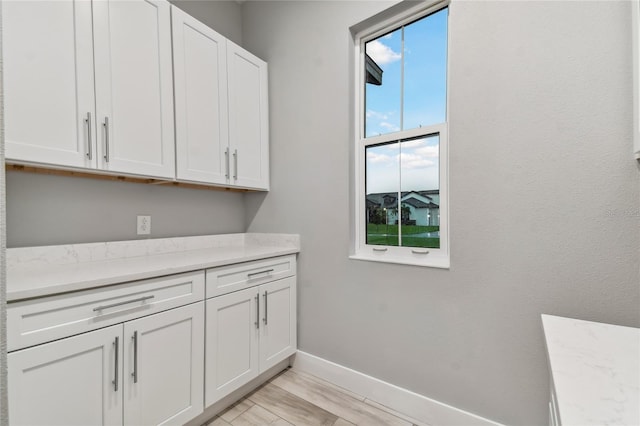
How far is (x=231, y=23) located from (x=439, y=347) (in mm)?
3008

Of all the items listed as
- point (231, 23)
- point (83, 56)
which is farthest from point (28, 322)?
point (231, 23)

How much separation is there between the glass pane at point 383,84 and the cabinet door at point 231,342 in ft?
4.62

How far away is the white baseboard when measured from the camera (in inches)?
59.5

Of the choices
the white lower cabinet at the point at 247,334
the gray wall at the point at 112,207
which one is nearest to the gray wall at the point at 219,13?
the gray wall at the point at 112,207

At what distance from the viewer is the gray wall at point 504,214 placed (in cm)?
116

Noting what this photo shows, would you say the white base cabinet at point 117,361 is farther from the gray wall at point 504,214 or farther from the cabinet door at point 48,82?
the gray wall at point 504,214

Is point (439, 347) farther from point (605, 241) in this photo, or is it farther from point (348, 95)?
point (348, 95)

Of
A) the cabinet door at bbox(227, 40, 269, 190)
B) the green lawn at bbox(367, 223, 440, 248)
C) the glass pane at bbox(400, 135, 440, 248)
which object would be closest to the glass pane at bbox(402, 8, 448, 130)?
the glass pane at bbox(400, 135, 440, 248)

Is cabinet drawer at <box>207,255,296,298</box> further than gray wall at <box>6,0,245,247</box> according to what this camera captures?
Yes

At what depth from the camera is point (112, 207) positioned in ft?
5.76

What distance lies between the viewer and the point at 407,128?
183 cm

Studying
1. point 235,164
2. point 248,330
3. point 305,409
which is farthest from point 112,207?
point 305,409

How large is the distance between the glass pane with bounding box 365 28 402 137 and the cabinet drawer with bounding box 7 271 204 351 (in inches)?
59.8

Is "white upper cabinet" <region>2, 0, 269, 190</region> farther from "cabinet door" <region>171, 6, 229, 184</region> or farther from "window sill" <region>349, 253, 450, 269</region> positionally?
"window sill" <region>349, 253, 450, 269</region>
